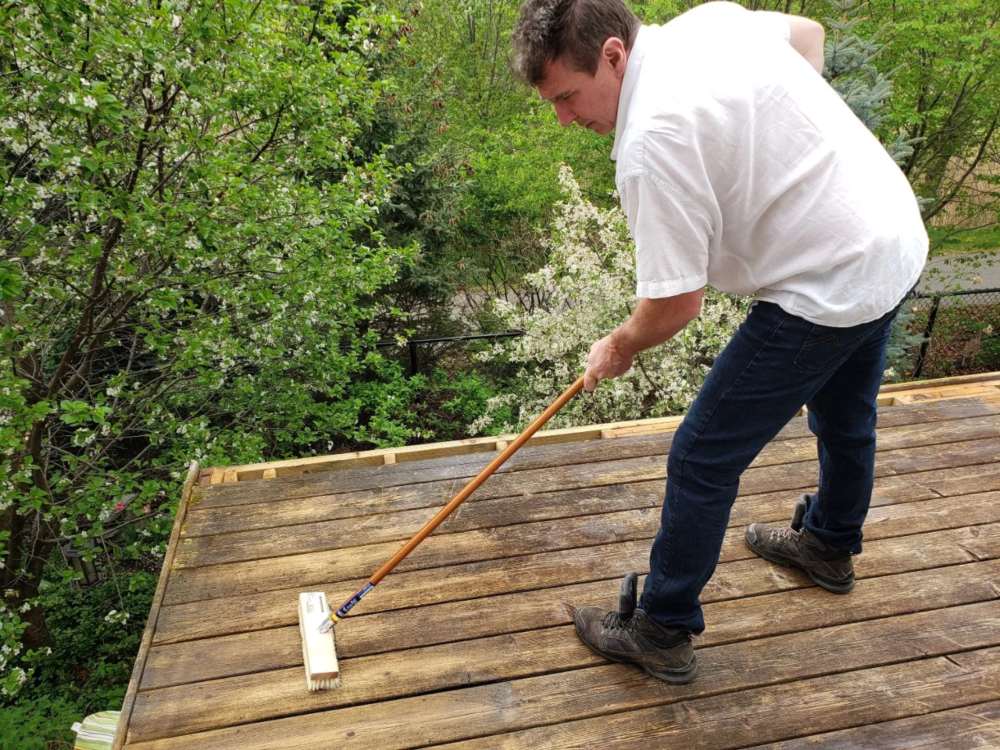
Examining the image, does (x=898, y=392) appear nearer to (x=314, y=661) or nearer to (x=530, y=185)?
(x=314, y=661)

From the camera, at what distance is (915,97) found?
25.0 feet

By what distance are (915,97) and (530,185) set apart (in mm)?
4174

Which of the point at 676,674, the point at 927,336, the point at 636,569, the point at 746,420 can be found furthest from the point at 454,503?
the point at 927,336

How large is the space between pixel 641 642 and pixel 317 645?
92cm

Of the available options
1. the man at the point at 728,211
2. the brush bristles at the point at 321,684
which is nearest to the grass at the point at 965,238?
the man at the point at 728,211

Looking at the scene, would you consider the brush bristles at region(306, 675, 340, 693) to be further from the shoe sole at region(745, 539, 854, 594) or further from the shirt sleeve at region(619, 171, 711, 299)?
the shoe sole at region(745, 539, 854, 594)

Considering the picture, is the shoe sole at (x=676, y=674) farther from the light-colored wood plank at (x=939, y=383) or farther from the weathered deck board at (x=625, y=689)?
the light-colored wood plank at (x=939, y=383)

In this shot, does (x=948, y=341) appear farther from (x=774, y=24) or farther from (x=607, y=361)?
(x=607, y=361)

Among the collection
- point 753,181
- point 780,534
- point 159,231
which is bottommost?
point 780,534

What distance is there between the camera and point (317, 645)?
2074 millimetres

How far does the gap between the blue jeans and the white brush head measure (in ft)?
2.93

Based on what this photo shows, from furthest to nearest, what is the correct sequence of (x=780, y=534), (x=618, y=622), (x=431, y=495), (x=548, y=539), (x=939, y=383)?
(x=939, y=383) → (x=431, y=495) → (x=548, y=539) → (x=780, y=534) → (x=618, y=622)

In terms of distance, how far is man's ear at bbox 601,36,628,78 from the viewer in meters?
1.56

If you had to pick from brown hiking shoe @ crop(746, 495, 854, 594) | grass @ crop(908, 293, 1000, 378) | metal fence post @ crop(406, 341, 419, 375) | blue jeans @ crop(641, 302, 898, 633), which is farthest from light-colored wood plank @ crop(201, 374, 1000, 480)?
grass @ crop(908, 293, 1000, 378)
